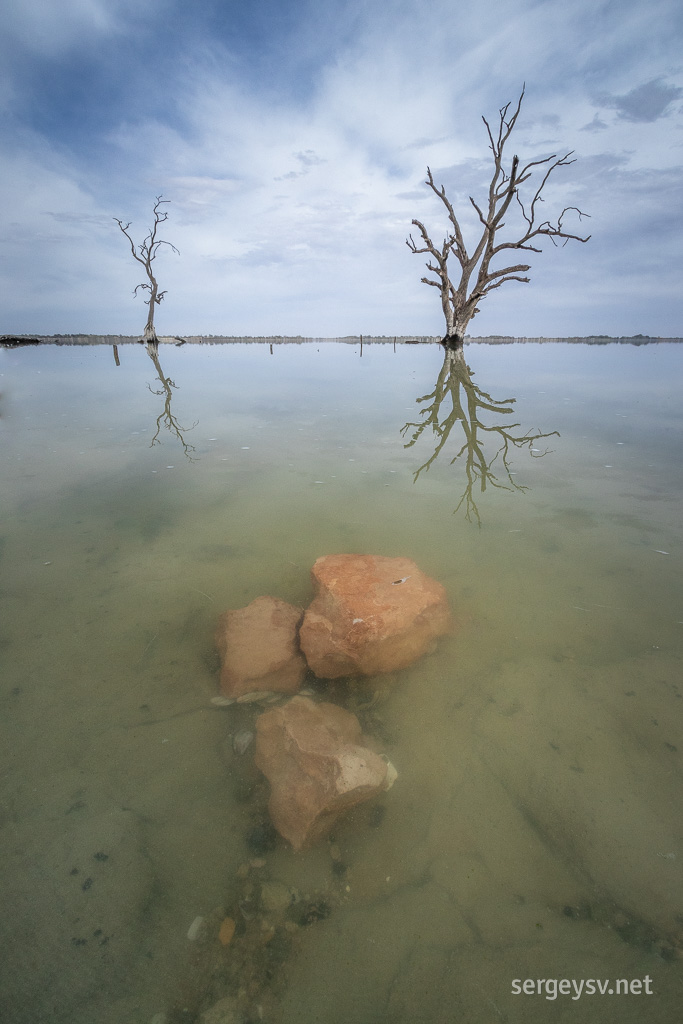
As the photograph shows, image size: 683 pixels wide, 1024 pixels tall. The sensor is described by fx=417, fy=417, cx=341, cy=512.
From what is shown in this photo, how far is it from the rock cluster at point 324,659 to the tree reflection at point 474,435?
1.89m

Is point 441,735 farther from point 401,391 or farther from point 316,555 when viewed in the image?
point 401,391

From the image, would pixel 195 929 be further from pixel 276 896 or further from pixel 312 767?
pixel 312 767

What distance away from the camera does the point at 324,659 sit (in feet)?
8.59

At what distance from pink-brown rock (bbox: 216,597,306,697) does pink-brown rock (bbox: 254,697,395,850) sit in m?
0.28

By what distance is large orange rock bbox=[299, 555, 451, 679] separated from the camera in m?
2.62

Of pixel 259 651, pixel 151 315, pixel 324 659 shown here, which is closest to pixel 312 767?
pixel 324 659

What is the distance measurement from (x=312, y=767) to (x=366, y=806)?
11.5 inches


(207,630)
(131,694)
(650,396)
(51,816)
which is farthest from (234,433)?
(650,396)

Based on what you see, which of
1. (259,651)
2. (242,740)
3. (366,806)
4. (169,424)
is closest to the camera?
(366,806)

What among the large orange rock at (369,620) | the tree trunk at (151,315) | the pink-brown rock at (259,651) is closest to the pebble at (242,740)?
the pink-brown rock at (259,651)

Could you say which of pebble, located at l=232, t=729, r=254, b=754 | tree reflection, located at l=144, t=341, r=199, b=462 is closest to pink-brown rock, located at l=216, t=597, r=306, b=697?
pebble, located at l=232, t=729, r=254, b=754

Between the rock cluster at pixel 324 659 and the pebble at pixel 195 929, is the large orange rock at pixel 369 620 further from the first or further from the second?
the pebble at pixel 195 929

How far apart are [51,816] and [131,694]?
677 millimetres

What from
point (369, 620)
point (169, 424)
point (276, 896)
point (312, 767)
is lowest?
point (276, 896)
